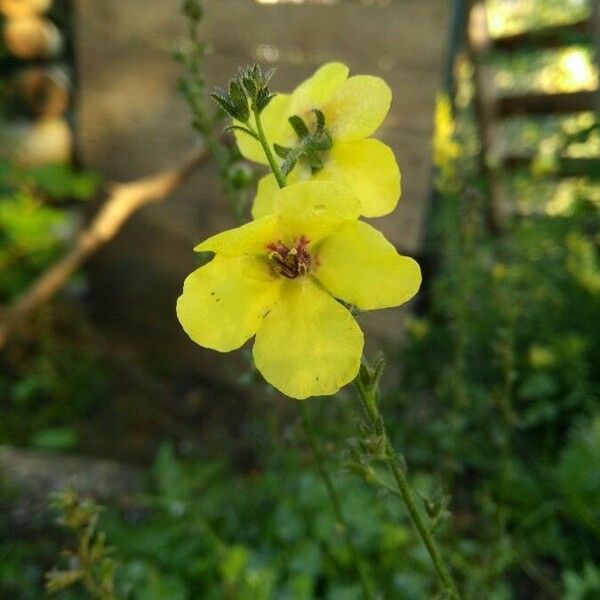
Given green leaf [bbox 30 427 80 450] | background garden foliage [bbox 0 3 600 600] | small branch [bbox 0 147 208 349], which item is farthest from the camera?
green leaf [bbox 30 427 80 450]

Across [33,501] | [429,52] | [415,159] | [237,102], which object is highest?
[429,52]

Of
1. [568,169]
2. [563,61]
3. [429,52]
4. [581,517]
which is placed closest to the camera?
[581,517]

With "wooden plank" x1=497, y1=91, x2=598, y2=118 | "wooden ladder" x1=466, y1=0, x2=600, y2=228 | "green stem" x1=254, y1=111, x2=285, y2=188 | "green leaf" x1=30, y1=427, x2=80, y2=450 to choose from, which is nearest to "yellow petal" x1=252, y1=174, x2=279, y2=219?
"green stem" x1=254, y1=111, x2=285, y2=188

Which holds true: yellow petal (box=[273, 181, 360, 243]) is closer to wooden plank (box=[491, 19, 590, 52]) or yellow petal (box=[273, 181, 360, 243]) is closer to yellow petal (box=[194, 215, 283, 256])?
yellow petal (box=[194, 215, 283, 256])

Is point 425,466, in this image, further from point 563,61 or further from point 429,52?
point 563,61

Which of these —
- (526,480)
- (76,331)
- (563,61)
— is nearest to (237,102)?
(526,480)

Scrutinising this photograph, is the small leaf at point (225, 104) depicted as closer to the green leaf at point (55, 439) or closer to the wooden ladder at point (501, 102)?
the wooden ladder at point (501, 102)
